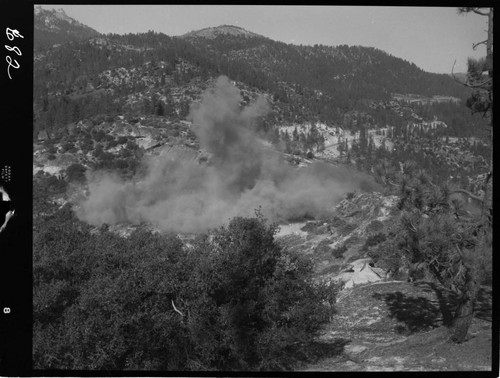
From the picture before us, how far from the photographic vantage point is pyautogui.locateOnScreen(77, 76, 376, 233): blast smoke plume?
1253 cm

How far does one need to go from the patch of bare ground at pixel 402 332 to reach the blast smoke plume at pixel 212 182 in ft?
11.4

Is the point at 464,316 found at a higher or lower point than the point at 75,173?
lower

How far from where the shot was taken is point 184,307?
309 inches

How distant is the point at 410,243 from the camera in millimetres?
7602

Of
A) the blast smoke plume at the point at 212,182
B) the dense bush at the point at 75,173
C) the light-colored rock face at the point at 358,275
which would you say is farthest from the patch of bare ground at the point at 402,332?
the dense bush at the point at 75,173

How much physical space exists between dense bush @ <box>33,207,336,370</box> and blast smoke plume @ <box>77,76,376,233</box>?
3635mm

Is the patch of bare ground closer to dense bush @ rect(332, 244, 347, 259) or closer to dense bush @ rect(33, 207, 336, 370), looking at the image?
dense bush @ rect(33, 207, 336, 370)

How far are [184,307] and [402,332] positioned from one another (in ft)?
13.9

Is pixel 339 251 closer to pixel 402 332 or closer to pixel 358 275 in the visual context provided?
pixel 358 275

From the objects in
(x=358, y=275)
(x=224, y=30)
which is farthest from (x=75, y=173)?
(x=358, y=275)

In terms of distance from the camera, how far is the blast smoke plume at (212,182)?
12.5 metres

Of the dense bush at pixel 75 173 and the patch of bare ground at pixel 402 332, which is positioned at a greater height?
the dense bush at pixel 75 173

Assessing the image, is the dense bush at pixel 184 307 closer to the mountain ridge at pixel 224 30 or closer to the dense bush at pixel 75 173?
the dense bush at pixel 75 173
